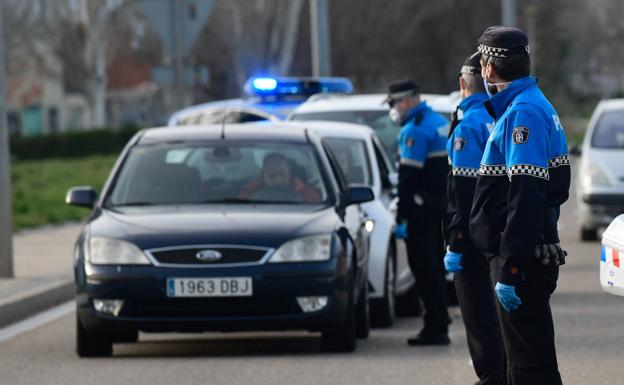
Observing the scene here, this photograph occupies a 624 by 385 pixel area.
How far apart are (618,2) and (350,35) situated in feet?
130

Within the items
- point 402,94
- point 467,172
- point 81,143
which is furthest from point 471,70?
point 81,143

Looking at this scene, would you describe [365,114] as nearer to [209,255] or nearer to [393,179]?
[393,179]

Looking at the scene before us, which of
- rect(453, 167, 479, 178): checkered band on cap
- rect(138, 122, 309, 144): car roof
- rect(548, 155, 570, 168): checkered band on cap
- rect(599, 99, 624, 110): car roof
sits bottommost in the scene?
rect(599, 99, 624, 110): car roof

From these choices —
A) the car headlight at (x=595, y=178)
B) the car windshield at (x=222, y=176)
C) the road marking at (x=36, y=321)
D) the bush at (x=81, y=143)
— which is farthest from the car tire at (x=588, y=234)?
the bush at (x=81, y=143)

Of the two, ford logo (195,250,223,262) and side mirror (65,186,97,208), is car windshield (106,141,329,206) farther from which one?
ford logo (195,250,223,262)

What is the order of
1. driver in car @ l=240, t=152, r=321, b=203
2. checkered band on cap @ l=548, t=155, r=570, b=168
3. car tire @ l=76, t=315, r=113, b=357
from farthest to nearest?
driver in car @ l=240, t=152, r=321, b=203 < car tire @ l=76, t=315, r=113, b=357 < checkered band on cap @ l=548, t=155, r=570, b=168

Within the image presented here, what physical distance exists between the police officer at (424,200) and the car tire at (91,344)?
6.06 feet

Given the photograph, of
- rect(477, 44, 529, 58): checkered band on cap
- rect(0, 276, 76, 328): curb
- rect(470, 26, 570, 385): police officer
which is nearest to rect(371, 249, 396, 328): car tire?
rect(0, 276, 76, 328): curb

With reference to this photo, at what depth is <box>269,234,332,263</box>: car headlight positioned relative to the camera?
10.4m

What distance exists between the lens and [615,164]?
20.0m

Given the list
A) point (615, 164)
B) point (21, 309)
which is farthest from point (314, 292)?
point (615, 164)

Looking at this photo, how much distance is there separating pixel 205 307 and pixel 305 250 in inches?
25.5

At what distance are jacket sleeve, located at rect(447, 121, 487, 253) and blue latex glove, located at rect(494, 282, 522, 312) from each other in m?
1.83

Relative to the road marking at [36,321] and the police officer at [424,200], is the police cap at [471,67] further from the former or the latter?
the road marking at [36,321]
